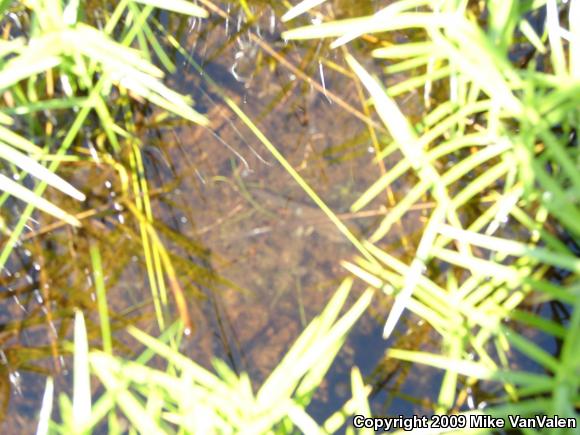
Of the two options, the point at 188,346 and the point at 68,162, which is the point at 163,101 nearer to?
the point at 68,162

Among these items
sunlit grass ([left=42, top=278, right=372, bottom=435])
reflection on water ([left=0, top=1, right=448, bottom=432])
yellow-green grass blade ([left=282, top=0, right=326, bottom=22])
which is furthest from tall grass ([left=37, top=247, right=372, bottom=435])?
yellow-green grass blade ([left=282, top=0, right=326, bottom=22])

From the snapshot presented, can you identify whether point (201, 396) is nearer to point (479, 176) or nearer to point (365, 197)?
point (365, 197)

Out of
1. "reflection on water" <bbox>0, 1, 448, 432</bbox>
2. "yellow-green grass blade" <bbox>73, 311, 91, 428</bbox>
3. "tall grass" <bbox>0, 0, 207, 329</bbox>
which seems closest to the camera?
"yellow-green grass blade" <bbox>73, 311, 91, 428</bbox>

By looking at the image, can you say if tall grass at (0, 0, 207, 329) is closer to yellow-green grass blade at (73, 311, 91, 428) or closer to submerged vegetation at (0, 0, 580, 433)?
submerged vegetation at (0, 0, 580, 433)

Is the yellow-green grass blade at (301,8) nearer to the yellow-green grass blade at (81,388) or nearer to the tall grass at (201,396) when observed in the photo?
the tall grass at (201,396)

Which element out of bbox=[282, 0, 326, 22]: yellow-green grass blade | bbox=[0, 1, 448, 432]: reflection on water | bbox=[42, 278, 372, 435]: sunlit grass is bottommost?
bbox=[42, 278, 372, 435]: sunlit grass

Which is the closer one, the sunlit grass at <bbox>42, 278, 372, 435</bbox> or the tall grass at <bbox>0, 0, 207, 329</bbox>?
the sunlit grass at <bbox>42, 278, 372, 435</bbox>

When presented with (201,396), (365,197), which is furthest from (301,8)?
(201,396)

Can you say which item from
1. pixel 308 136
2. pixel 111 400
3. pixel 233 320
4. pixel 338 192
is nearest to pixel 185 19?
pixel 308 136
